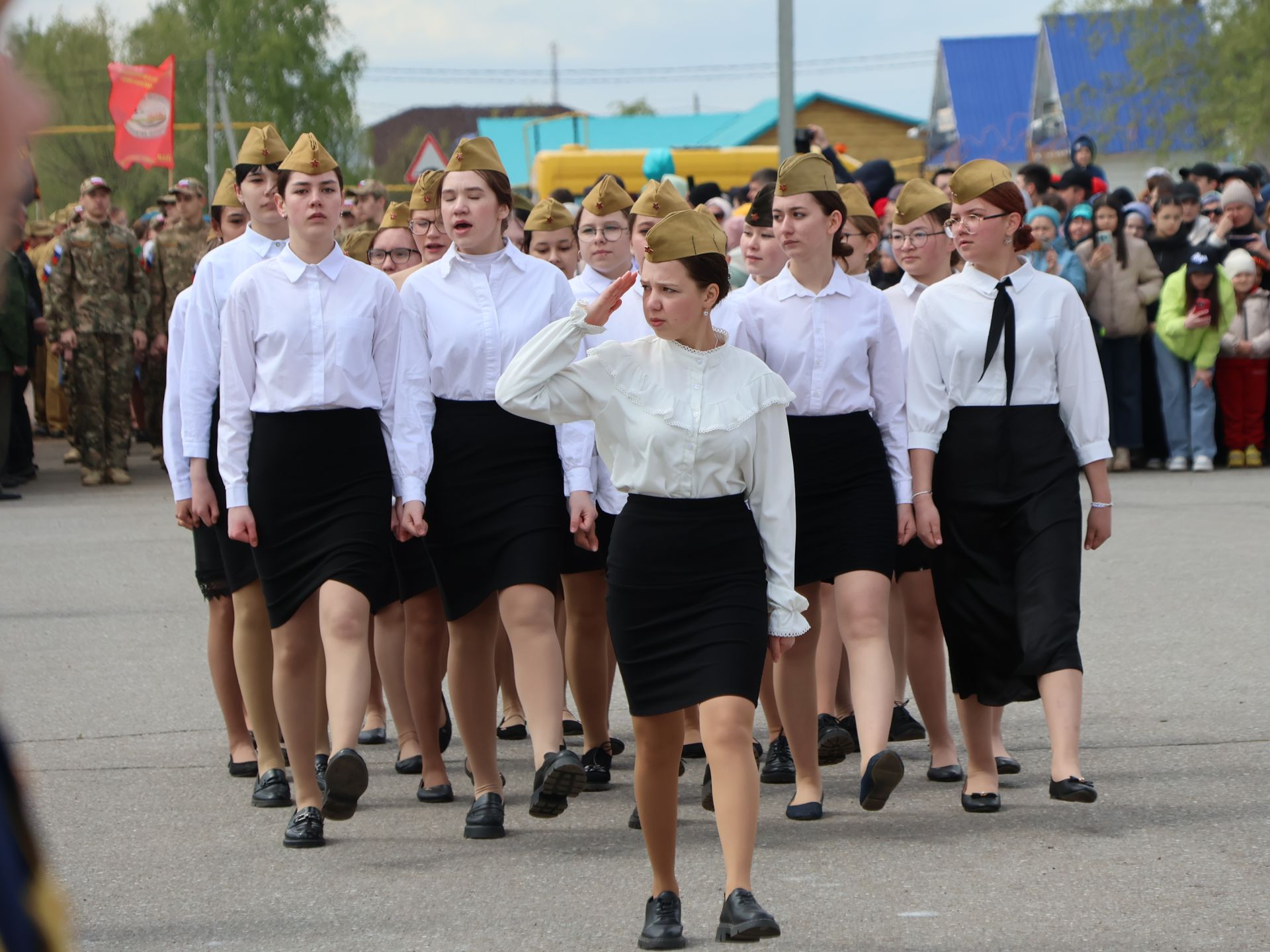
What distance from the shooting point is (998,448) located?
19.3 ft

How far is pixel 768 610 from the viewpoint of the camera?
489 cm

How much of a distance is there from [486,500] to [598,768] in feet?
4.13

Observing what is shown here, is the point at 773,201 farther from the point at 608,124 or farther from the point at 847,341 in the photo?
the point at 608,124

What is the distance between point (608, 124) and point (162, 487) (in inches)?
1643

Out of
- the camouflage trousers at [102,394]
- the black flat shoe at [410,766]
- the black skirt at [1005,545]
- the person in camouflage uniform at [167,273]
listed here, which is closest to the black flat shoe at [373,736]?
the black flat shoe at [410,766]

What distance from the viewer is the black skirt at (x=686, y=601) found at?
4.72 m

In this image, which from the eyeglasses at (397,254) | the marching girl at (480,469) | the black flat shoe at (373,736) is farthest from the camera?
the eyeglasses at (397,254)

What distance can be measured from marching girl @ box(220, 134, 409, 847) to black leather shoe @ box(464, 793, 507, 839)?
0.48 metres

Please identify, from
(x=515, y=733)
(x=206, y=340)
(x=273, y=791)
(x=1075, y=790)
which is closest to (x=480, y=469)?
(x=206, y=340)

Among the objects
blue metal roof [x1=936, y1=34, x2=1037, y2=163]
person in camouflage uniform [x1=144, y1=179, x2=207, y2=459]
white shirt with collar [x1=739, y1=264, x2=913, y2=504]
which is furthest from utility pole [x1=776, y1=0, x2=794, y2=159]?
blue metal roof [x1=936, y1=34, x2=1037, y2=163]

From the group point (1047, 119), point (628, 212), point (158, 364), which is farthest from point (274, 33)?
point (628, 212)

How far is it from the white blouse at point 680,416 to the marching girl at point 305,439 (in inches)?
41.5

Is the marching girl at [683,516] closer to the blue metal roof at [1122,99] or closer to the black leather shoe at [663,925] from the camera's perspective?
the black leather shoe at [663,925]

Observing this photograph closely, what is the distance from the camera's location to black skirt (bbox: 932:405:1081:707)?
575 cm
